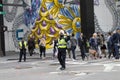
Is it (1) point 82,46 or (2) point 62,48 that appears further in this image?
(1) point 82,46

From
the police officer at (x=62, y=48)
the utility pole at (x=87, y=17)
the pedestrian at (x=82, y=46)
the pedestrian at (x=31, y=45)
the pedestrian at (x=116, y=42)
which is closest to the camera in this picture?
the police officer at (x=62, y=48)

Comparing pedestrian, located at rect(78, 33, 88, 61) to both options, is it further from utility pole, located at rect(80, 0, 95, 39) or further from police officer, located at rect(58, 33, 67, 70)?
utility pole, located at rect(80, 0, 95, 39)

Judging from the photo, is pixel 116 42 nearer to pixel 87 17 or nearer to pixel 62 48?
pixel 62 48

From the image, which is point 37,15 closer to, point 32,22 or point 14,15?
point 32,22

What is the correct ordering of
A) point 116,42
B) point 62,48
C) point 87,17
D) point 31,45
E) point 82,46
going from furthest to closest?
point 87,17 → point 31,45 → point 82,46 → point 116,42 → point 62,48

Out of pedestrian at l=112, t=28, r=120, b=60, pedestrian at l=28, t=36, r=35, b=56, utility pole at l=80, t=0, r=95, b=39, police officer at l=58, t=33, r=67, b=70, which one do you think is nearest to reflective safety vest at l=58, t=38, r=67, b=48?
police officer at l=58, t=33, r=67, b=70

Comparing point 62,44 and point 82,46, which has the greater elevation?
point 62,44

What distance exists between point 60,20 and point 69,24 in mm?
1391

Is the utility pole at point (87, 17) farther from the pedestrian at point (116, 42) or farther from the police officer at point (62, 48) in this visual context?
the police officer at point (62, 48)

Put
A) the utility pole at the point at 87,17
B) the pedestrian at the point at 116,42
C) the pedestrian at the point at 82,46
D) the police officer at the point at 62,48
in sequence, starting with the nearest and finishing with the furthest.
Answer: the police officer at the point at 62,48 → the pedestrian at the point at 116,42 → the pedestrian at the point at 82,46 → the utility pole at the point at 87,17

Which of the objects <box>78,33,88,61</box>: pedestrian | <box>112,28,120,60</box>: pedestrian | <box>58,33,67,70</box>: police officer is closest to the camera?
<box>58,33,67,70</box>: police officer

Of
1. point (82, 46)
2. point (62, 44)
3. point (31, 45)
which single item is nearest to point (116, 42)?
point (82, 46)

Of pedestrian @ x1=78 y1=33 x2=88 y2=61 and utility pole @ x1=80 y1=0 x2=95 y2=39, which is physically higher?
utility pole @ x1=80 y1=0 x2=95 y2=39

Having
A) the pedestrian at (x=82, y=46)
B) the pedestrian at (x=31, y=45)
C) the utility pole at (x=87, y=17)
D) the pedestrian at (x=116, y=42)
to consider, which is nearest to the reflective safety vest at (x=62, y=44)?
the pedestrian at (x=116, y=42)
